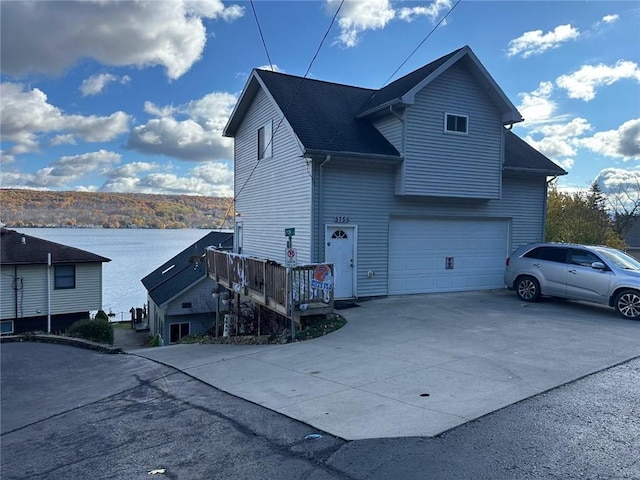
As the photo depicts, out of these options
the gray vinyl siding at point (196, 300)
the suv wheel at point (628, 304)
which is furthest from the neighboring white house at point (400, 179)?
the gray vinyl siding at point (196, 300)

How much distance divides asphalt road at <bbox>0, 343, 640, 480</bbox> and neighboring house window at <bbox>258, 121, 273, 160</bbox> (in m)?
10.0

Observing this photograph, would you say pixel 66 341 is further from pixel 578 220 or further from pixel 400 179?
pixel 578 220

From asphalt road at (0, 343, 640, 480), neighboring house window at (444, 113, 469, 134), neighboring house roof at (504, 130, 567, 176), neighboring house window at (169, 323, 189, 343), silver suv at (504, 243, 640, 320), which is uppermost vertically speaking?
neighboring house window at (444, 113, 469, 134)

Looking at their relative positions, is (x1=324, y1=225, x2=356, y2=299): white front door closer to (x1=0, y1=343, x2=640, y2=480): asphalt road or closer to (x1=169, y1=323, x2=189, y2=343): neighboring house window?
(x1=0, y1=343, x2=640, y2=480): asphalt road

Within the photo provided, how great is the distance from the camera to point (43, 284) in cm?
2327

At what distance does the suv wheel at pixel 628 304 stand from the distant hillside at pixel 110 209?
36.8 metres

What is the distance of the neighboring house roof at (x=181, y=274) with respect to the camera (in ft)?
78.0

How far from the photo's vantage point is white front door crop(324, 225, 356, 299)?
510 inches

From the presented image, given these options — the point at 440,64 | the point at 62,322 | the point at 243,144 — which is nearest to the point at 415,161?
the point at 440,64

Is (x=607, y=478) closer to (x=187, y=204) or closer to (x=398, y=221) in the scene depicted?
(x=398, y=221)

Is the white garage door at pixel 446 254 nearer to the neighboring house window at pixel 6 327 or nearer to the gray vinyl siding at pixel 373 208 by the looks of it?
the gray vinyl siding at pixel 373 208

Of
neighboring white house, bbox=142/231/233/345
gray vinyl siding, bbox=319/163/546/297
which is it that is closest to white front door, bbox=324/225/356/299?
gray vinyl siding, bbox=319/163/546/297

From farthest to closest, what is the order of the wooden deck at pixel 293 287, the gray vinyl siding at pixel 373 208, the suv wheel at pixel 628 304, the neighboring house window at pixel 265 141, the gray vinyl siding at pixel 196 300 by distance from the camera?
the gray vinyl siding at pixel 196 300 → the neighboring house window at pixel 265 141 → the gray vinyl siding at pixel 373 208 → the suv wheel at pixel 628 304 → the wooden deck at pixel 293 287

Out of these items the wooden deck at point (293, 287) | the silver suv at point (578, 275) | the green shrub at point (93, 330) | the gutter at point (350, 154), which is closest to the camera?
the wooden deck at point (293, 287)
